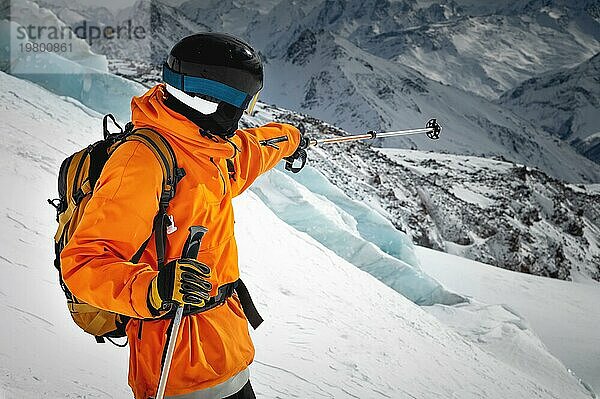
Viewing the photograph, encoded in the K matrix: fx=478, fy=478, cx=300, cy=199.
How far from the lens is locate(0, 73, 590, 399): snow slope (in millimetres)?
2908

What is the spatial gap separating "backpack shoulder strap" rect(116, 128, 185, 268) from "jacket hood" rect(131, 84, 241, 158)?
0.05 metres

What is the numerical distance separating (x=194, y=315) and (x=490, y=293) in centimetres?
1265

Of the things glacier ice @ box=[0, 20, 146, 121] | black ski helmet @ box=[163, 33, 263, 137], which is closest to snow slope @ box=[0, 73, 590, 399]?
black ski helmet @ box=[163, 33, 263, 137]

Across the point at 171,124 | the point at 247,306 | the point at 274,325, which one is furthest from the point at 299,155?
the point at 274,325

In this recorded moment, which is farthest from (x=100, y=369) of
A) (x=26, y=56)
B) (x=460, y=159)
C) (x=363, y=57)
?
(x=363, y=57)

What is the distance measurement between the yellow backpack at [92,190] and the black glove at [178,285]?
18 cm

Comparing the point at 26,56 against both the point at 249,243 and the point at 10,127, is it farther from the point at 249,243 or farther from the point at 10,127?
the point at 249,243

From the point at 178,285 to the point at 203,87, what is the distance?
0.78 meters

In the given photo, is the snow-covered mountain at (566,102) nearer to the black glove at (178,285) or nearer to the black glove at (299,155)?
the black glove at (299,155)

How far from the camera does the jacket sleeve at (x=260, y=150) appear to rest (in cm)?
244

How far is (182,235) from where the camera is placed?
178cm

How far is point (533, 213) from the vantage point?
32.2m

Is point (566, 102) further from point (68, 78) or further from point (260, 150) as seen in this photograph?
point (260, 150)

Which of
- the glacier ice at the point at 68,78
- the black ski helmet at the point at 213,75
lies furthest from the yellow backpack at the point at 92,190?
the glacier ice at the point at 68,78
